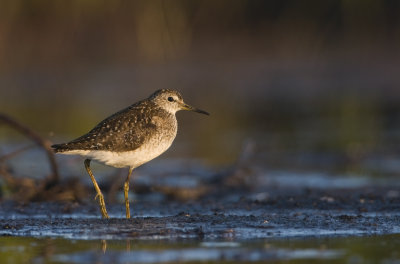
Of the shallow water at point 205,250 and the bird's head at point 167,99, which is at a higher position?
the bird's head at point 167,99

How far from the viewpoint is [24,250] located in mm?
7012

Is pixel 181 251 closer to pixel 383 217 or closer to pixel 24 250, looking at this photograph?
pixel 24 250

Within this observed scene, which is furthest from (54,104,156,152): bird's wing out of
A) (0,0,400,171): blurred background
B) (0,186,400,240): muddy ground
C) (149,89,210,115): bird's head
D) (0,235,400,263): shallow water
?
(0,0,400,171): blurred background

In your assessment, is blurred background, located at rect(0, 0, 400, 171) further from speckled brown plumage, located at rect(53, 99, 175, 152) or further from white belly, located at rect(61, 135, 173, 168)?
white belly, located at rect(61, 135, 173, 168)

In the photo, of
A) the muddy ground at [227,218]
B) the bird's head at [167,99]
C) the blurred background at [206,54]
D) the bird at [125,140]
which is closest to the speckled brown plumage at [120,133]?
the bird at [125,140]

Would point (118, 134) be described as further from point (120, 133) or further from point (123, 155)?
point (123, 155)

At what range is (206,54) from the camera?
28.0 m

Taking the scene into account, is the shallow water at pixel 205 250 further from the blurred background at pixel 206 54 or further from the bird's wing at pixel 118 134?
the blurred background at pixel 206 54

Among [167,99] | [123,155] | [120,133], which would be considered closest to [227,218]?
[123,155]

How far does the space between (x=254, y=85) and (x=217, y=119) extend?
636 cm

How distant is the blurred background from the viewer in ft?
77.0

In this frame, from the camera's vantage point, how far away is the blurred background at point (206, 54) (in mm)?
23484

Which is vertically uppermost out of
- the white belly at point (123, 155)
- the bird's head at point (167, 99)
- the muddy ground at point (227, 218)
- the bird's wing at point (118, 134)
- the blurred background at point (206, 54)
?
the blurred background at point (206, 54)

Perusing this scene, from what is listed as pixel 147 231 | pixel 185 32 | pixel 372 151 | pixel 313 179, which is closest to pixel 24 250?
pixel 147 231
